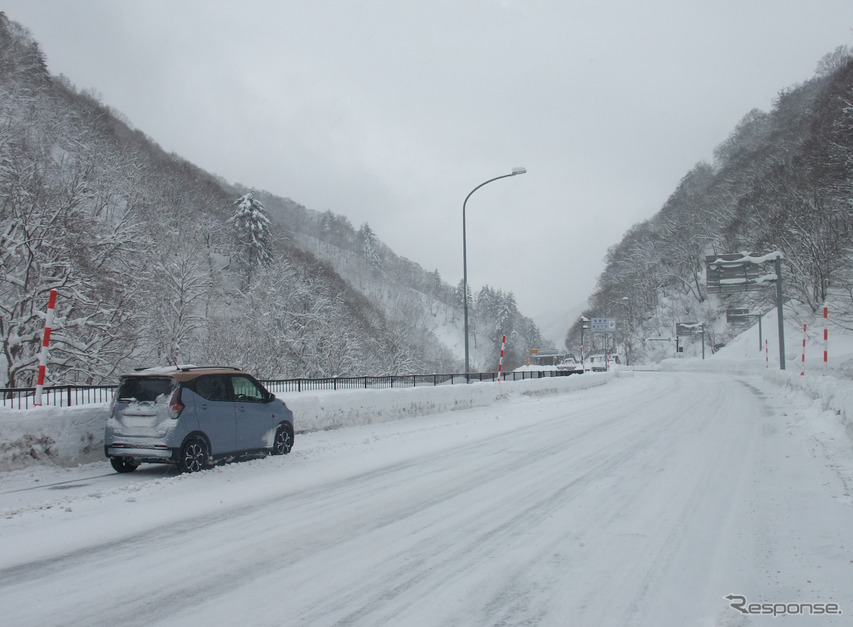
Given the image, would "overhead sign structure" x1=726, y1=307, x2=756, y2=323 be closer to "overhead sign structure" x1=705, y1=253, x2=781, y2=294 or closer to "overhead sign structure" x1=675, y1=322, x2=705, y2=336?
"overhead sign structure" x1=675, y1=322, x2=705, y2=336

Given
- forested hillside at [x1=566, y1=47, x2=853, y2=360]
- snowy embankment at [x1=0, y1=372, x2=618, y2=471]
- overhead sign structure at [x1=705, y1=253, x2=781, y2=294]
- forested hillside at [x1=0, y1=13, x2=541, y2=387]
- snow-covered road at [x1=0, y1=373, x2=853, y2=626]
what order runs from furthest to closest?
forested hillside at [x1=566, y1=47, x2=853, y2=360] → overhead sign structure at [x1=705, y1=253, x2=781, y2=294] → forested hillside at [x1=0, y1=13, x2=541, y2=387] → snowy embankment at [x1=0, y1=372, x2=618, y2=471] → snow-covered road at [x1=0, y1=373, x2=853, y2=626]

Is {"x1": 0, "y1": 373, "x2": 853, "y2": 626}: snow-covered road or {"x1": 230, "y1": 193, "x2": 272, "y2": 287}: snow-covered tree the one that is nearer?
{"x1": 0, "y1": 373, "x2": 853, "y2": 626}: snow-covered road

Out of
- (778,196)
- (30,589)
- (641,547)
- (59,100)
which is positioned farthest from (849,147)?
(59,100)

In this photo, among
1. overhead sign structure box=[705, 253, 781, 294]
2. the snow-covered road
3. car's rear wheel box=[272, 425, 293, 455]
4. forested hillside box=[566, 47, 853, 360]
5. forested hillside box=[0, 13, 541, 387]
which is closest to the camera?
the snow-covered road

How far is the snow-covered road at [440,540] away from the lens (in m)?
4.59

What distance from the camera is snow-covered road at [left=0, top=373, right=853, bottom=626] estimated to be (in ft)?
15.0

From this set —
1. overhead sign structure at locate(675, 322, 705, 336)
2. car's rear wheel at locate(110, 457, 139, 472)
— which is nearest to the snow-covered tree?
overhead sign structure at locate(675, 322, 705, 336)

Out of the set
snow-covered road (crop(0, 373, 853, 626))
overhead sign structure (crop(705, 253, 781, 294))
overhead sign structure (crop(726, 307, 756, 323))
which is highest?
overhead sign structure (crop(705, 253, 781, 294))

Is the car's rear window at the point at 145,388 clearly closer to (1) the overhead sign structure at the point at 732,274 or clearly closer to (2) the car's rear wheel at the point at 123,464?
(2) the car's rear wheel at the point at 123,464

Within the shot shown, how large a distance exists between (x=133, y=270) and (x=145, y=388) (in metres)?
29.8

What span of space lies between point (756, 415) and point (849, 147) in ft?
75.8

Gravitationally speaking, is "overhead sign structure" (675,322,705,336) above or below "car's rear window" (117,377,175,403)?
above

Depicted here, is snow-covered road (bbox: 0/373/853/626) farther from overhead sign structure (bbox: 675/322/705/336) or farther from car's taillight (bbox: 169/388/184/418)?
overhead sign structure (bbox: 675/322/705/336)

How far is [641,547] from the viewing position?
5.91 m
